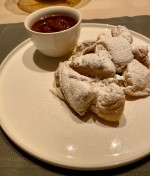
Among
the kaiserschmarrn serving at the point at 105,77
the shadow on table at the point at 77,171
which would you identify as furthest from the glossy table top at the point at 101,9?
the shadow on table at the point at 77,171

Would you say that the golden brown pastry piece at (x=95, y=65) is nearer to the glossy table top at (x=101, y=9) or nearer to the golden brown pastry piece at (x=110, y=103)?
the golden brown pastry piece at (x=110, y=103)

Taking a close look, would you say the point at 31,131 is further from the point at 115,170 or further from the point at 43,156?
the point at 115,170

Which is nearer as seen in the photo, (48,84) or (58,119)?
(58,119)

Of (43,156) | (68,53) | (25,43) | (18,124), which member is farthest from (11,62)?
(43,156)

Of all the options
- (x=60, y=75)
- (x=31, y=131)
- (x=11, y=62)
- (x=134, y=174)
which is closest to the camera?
(x=134, y=174)

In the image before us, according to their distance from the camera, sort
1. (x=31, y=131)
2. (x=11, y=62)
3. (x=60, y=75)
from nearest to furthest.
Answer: (x=31, y=131), (x=60, y=75), (x=11, y=62)

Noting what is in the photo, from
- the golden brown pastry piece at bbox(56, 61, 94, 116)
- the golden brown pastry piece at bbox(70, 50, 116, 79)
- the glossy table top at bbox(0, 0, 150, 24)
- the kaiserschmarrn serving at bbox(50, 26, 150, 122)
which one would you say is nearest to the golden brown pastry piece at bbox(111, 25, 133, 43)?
the kaiserschmarrn serving at bbox(50, 26, 150, 122)

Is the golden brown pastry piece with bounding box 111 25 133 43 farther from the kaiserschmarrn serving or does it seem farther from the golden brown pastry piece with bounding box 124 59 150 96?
the golden brown pastry piece with bounding box 124 59 150 96

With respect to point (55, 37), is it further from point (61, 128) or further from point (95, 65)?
point (61, 128)
